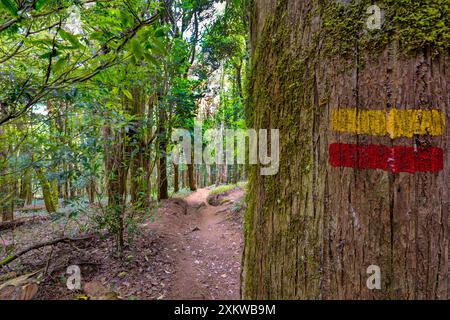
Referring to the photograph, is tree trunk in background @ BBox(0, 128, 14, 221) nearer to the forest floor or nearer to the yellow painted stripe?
the forest floor

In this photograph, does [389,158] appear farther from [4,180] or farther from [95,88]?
[4,180]

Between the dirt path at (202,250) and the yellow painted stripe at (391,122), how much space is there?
4.23 meters

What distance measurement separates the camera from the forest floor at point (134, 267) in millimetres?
4043

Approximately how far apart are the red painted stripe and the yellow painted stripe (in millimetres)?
56

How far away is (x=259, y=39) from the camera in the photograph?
1312 mm

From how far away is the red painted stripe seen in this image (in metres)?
0.88

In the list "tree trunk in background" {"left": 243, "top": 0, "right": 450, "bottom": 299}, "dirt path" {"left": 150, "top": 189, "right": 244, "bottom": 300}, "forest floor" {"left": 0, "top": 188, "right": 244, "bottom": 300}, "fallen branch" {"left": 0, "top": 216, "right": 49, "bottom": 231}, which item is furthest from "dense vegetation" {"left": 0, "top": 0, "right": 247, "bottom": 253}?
"dirt path" {"left": 150, "top": 189, "right": 244, "bottom": 300}

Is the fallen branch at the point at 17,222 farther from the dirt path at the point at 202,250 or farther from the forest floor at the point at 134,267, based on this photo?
the dirt path at the point at 202,250

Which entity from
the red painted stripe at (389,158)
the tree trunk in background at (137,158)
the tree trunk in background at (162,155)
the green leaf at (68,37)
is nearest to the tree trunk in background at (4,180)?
the tree trunk in background at (137,158)

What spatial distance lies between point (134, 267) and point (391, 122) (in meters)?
5.24

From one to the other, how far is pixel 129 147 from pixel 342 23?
630 cm

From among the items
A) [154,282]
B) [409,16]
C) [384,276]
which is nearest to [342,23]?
[409,16]
